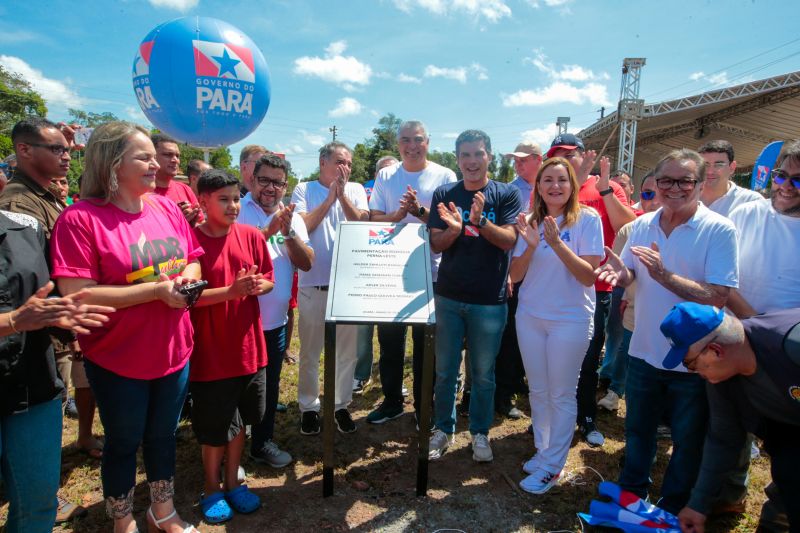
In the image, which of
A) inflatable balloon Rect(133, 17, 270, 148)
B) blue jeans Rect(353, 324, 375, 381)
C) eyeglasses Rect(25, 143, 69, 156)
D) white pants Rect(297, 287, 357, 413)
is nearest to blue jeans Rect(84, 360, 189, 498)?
white pants Rect(297, 287, 357, 413)

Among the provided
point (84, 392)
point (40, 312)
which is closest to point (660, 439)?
point (40, 312)

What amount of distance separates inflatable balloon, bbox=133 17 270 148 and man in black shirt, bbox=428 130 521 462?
10.9ft

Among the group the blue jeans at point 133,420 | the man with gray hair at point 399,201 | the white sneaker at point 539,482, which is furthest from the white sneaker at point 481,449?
the blue jeans at point 133,420

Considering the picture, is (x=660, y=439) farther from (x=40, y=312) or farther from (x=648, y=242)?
(x=40, y=312)

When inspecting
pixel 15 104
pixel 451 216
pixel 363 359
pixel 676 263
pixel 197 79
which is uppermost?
pixel 15 104

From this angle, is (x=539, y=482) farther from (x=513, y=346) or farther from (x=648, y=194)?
(x=648, y=194)

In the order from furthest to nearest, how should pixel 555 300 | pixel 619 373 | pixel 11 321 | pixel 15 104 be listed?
pixel 15 104
pixel 619 373
pixel 555 300
pixel 11 321

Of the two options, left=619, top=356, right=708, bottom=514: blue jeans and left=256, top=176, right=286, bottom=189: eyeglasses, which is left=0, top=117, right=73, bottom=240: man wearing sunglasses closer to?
left=256, top=176, right=286, bottom=189: eyeglasses

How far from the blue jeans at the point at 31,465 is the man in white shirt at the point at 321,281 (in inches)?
75.5

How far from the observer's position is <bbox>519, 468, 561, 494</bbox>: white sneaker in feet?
10.4

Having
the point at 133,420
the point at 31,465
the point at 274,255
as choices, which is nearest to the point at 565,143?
the point at 274,255

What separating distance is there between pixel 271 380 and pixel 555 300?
7.04ft

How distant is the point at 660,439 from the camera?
13.2 feet

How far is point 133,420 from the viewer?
231 centimetres
